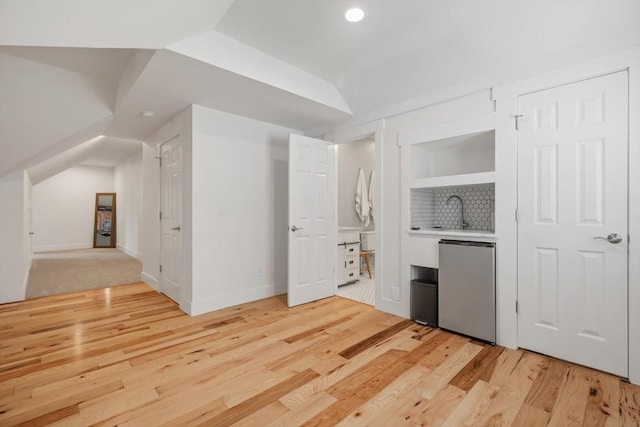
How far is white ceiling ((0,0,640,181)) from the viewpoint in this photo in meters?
1.81

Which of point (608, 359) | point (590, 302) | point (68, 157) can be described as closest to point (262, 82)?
point (590, 302)

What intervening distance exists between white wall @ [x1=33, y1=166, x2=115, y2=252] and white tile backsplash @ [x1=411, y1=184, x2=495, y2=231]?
9424mm

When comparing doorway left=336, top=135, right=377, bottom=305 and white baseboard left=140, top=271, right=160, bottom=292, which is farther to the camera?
doorway left=336, top=135, right=377, bottom=305

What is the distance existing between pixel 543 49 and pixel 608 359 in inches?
92.4

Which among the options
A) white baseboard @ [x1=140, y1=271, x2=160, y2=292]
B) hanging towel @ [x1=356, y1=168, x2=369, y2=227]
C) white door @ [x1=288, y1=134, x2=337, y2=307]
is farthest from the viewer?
hanging towel @ [x1=356, y1=168, x2=369, y2=227]

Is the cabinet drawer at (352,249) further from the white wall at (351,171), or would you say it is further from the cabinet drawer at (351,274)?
the white wall at (351,171)

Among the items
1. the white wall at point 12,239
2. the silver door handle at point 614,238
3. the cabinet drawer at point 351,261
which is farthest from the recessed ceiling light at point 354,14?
the white wall at point 12,239

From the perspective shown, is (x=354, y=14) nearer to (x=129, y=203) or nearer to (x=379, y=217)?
(x=379, y=217)

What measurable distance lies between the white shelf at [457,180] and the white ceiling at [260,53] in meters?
0.83

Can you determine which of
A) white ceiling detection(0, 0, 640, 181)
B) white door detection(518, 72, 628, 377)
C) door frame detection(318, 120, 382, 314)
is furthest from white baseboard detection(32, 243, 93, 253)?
white door detection(518, 72, 628, 377)

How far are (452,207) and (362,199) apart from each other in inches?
108

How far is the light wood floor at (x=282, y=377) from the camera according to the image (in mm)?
1726

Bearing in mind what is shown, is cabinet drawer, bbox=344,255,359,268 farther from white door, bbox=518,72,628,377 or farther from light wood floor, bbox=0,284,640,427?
white door, bbox=518,72,628,377

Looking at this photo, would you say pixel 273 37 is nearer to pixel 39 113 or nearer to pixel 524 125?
pixel 524 125
